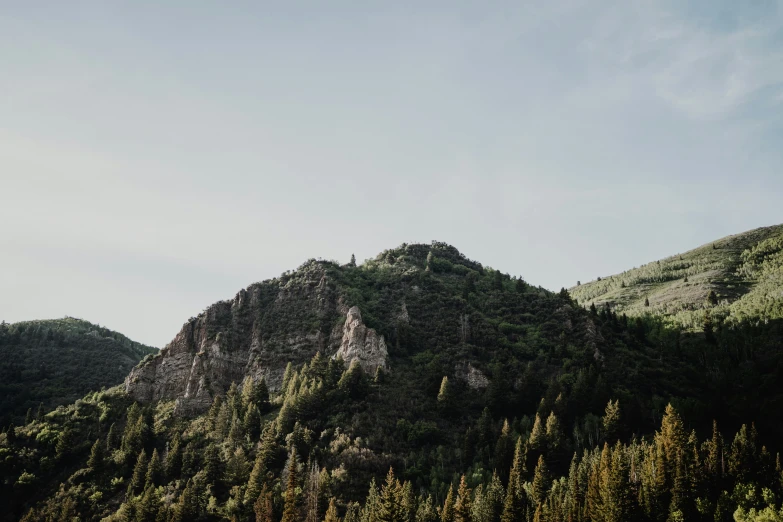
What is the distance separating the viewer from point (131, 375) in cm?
13075

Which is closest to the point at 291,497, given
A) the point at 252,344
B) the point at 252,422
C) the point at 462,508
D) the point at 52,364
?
the point at 462,508

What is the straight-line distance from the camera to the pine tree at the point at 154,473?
94438 mm

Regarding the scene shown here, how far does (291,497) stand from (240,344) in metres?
68.7

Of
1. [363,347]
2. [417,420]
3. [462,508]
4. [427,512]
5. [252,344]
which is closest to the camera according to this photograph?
[462,508]

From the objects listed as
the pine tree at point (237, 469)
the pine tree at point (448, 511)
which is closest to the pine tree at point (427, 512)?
the pine tree at point (448, 511)

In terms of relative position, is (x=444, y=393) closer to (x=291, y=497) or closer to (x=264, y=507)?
(x=291, y=497)

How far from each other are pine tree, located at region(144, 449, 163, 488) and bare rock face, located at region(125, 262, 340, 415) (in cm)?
2051

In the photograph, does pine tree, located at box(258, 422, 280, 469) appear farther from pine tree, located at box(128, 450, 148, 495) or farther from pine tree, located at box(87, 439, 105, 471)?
pine tree, located at box(87, 439, 105, 471)

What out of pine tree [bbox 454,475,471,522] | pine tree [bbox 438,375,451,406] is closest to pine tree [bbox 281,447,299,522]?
pine tree [bbox 454,475,471,522]

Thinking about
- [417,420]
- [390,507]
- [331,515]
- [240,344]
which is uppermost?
[240,344]

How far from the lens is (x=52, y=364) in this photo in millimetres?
161250

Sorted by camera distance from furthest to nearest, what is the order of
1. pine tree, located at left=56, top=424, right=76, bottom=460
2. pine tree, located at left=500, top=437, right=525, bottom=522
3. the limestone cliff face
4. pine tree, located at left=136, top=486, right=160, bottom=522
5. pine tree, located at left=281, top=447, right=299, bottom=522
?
1. the limestone cliff face
2. pine tree, located at left=56, top=424, right=76, bottom=460
3. pine tree, located at left=136, top=486, right=160, bottom=522
4. pine tree, located at left=281, top=447, right=299, bottom=522
5. pine tree, located at left=500, top=437, right=525, bottom=522

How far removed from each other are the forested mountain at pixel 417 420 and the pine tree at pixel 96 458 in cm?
31

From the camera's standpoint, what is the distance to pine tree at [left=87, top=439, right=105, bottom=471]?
101500 millimetres
